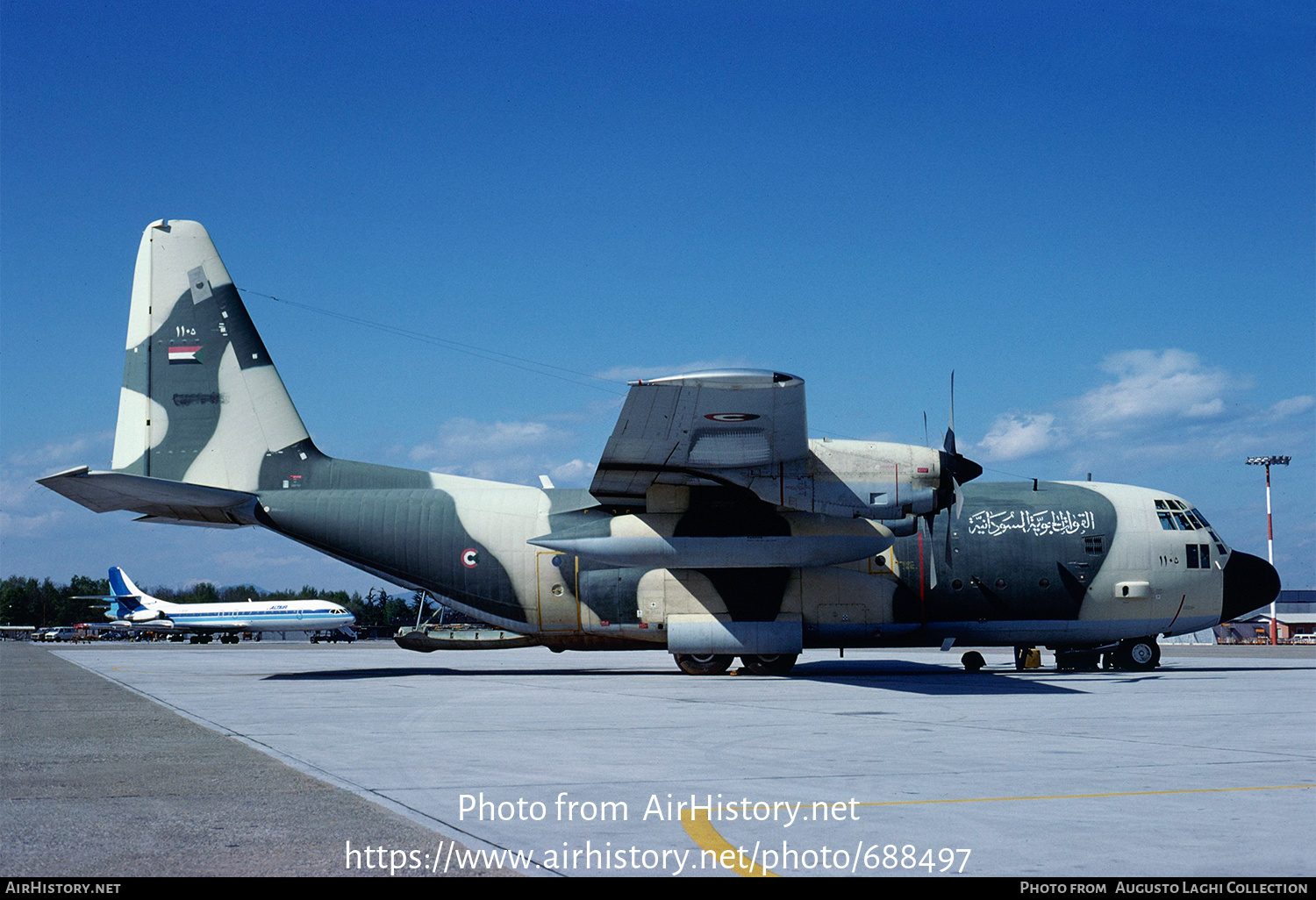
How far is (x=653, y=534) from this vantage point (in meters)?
21.4

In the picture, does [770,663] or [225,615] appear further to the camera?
[225,615]

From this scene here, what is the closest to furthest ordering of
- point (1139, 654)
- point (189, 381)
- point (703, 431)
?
point (703, 431), point (189, 381), point (1139, 654)

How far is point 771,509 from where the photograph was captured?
21.6 m

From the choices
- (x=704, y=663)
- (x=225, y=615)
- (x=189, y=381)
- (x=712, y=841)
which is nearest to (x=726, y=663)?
(x=704, y=663)

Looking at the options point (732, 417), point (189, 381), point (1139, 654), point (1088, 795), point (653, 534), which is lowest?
point (1139, 654)

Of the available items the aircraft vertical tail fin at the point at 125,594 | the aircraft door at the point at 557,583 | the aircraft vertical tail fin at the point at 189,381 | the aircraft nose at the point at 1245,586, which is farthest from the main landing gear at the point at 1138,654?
the aircraft vertical tail fin at the point at 125,594

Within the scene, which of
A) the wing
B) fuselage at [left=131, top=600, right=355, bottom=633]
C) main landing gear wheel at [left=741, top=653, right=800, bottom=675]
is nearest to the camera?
the wing

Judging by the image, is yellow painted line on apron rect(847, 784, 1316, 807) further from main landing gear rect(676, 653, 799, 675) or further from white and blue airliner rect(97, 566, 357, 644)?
white and blue airliner rect(97, 566, 357, 644)

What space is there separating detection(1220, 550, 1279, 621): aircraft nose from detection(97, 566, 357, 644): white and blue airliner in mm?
68980

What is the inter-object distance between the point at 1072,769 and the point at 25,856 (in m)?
7.85

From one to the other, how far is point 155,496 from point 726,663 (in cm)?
1268

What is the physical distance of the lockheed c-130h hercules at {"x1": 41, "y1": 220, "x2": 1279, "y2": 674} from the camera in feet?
72.0

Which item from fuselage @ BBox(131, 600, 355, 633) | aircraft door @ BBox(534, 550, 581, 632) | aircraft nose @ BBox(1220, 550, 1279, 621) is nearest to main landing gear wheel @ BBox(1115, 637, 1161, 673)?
aircraft nose @ BBox(1220, 550, 1279, 621)

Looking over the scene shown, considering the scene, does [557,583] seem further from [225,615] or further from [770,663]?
[225,615]
